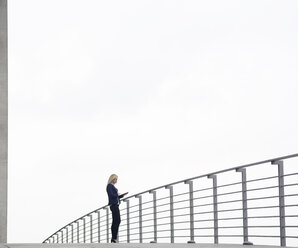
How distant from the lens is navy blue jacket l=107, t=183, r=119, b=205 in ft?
55.2

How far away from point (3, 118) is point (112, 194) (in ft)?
23.7

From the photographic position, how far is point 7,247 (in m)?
11.4

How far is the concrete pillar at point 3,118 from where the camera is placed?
74.7ft

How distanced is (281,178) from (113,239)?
6.61m

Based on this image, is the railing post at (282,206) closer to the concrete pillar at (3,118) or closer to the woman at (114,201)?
the woman at (114,201)

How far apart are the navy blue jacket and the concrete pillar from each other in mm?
6904

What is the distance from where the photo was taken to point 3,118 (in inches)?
907

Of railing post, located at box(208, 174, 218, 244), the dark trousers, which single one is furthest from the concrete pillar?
railing post, located at box(208, 174, 218, 244)

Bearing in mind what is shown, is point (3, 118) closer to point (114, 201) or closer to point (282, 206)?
point (114, 201)

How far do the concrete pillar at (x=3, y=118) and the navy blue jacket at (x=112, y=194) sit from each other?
22.7 feet

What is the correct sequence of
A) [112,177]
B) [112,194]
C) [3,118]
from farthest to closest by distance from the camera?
[3,118], [112,177], [112,194]

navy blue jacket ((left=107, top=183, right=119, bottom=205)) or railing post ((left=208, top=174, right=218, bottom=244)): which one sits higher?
navy blue jacket ((left=107, top=183, right=119, bottom=205))

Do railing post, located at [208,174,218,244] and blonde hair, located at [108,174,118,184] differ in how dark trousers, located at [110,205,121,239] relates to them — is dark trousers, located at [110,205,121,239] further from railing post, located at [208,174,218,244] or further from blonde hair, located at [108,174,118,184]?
railing post, located at [208,174,218,244]

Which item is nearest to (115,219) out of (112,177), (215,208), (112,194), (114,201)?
(114,201)
